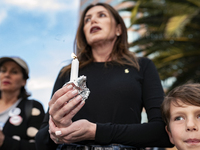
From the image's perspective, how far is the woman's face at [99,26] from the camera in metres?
2.03

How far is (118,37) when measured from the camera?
2334 mm

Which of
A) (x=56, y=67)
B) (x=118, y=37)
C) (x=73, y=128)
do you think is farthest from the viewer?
(x=118, y=37)

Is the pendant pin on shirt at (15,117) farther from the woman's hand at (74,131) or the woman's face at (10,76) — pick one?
the woman's hand at (74,131)

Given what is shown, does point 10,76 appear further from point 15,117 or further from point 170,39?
point 170,39

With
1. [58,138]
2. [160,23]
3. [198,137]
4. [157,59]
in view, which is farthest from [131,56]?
[157,59]

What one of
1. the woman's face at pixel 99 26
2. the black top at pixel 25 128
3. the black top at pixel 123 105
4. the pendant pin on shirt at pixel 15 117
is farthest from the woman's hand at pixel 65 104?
the pendant pin on shirt at pixel 15 117

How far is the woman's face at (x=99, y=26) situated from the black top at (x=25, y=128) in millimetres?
925

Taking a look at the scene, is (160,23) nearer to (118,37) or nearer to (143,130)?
(118,37)

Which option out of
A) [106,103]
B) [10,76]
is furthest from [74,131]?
[10,76]

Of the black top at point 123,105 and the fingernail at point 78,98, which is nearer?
the fingernail at point 78,98

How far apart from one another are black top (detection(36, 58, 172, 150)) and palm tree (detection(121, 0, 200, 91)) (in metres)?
5.28

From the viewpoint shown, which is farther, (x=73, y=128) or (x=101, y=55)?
(x=101, y=55)

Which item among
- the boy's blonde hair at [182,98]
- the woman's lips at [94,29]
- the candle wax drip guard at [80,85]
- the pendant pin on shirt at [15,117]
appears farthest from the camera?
the pendant pin on shirt at [15,117]

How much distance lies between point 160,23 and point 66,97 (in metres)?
6.46
